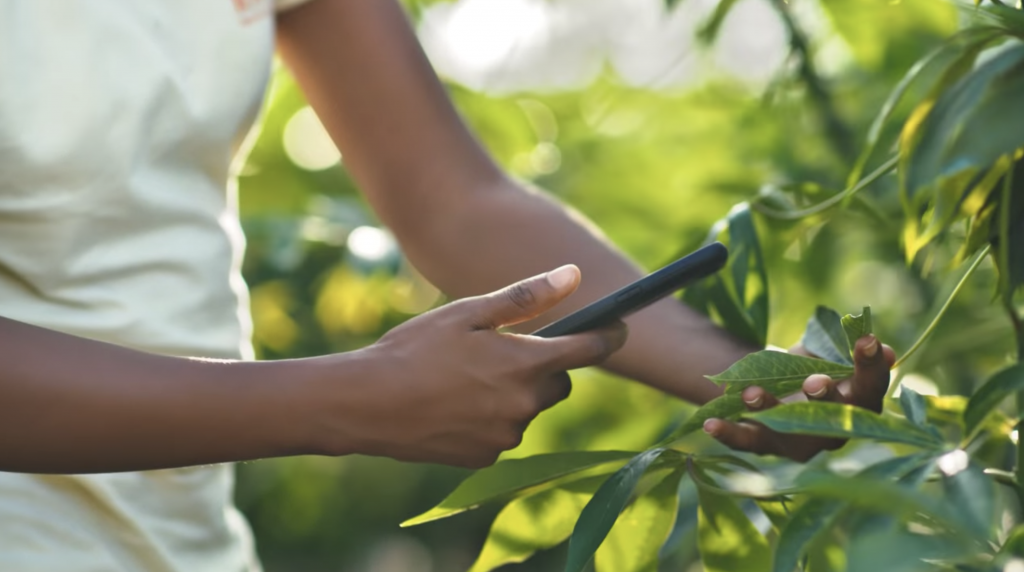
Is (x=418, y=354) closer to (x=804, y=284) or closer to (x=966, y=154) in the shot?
(x=966, y=154)

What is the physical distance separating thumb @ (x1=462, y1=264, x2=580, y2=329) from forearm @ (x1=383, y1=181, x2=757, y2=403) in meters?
0.16

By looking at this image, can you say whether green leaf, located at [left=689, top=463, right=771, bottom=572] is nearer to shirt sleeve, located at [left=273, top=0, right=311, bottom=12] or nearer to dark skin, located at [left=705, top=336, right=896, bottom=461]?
dark skin, located at [left=705, top=336, right=896, bottom=461]

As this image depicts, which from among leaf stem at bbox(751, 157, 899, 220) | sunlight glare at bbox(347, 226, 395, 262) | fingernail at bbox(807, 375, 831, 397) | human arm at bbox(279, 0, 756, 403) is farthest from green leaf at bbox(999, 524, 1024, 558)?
sunlight glare at bbox(347, 226, 395, 262)

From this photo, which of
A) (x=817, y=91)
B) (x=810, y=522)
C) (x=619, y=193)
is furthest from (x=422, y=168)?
(x=619, y=193)

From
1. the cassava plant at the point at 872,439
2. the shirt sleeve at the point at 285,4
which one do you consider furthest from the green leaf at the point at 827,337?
the shirt sleeve at the point at 285,4

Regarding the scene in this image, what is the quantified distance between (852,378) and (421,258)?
335 mm

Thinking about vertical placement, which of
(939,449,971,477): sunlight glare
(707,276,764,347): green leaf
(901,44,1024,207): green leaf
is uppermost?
(901,44,1024,207): green leaf

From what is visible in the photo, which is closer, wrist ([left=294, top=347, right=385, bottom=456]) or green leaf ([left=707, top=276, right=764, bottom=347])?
wrist ([left=294, top=347, right=385, bottom=456])

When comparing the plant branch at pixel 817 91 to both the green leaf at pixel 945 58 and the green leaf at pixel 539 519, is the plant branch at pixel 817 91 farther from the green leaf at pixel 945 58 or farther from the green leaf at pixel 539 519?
the green leaf at pixel 539 519

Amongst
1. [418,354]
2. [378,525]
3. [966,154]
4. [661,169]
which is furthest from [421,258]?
[378,525]

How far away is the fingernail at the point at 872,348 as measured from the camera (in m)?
0.49

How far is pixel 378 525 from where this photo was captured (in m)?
1.78

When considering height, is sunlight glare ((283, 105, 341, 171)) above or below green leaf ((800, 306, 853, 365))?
below

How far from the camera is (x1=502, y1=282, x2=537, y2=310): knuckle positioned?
514mm
